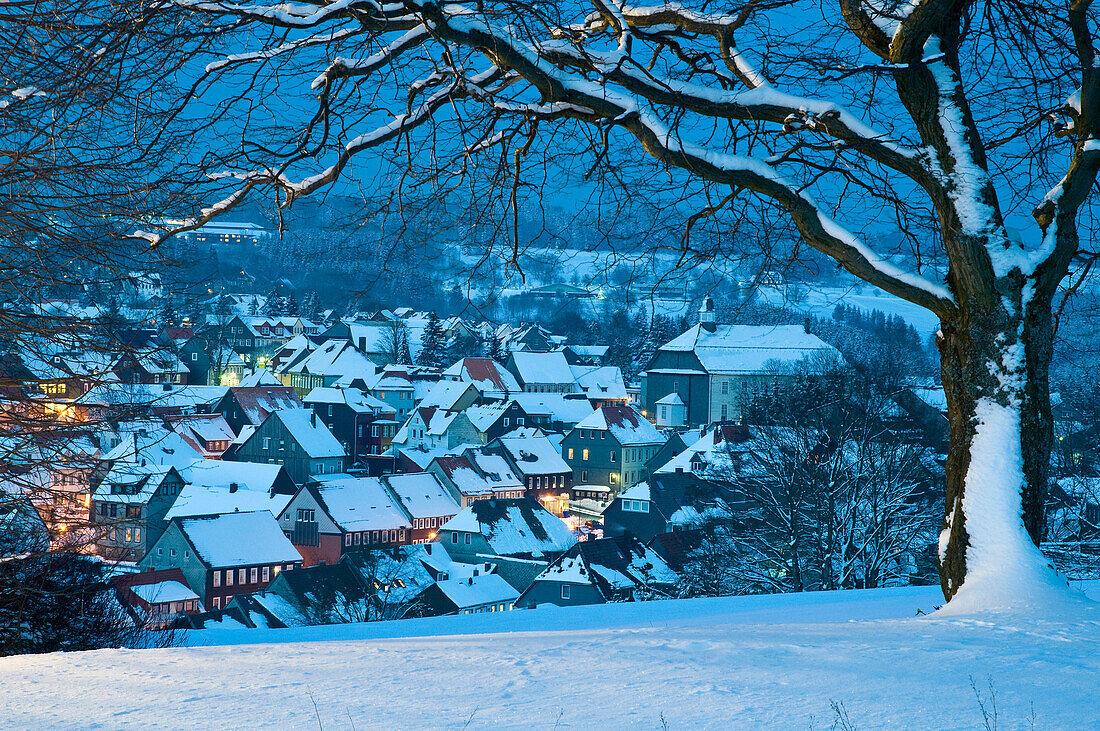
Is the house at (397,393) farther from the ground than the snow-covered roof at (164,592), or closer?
farther from the ground

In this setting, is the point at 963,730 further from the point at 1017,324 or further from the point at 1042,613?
the point at 1017,324

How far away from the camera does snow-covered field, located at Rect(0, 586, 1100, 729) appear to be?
10.6 ft

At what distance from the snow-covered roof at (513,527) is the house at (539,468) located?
36.5 feet

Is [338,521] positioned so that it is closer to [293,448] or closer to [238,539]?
[238,539]

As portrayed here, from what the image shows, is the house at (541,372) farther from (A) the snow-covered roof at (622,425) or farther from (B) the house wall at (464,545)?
(B) the house wall at (464,545)

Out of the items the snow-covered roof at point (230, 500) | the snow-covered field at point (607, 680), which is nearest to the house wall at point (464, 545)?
the snow-covered roof at point (230, 500)

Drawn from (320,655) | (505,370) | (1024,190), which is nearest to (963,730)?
(320,655)

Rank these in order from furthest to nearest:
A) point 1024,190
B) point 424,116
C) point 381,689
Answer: point 1024,190 → point 424,116 → point 381,689

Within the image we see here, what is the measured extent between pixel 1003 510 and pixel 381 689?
399cm

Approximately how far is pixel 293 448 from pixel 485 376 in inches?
1051

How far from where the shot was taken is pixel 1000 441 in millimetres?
5723

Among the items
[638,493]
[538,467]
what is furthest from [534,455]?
[638,493]

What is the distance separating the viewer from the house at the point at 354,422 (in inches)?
2464

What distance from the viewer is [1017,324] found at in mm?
5730
